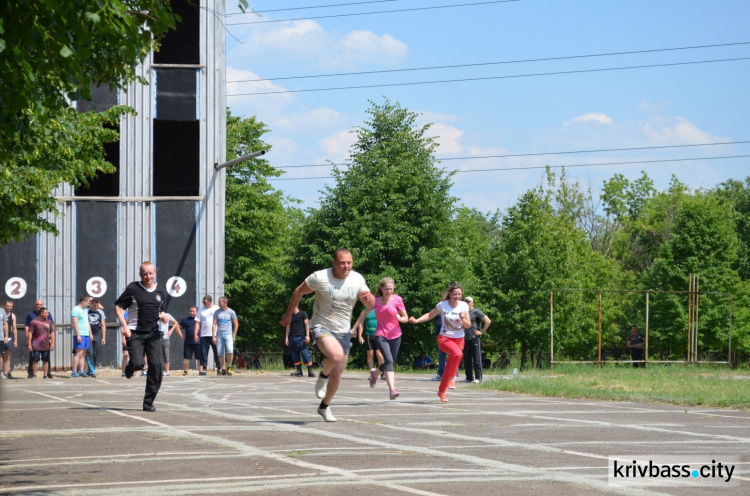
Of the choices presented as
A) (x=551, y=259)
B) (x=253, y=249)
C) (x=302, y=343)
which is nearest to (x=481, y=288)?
(x=551, y=259)

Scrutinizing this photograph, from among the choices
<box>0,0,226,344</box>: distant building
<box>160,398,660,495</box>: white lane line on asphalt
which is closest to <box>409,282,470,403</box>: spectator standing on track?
<box>160,398,660,495</box>: white lane line on asphalt

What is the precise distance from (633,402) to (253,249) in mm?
43624

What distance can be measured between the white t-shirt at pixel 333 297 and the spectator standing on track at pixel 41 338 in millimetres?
15475

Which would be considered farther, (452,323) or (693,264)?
(693,264)

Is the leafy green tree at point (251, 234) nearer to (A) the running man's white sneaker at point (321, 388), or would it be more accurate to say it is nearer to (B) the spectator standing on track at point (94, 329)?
(B) the spectator standing on track at point (94, 329)

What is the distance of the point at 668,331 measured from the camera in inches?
1934

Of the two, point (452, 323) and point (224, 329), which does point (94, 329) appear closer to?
point (224, 329)

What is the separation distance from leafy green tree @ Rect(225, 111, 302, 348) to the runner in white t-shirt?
144 ft

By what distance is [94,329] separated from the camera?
26.2m

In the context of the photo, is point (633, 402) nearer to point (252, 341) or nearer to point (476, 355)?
point (476, 355)

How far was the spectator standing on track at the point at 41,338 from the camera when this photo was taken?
2542cm

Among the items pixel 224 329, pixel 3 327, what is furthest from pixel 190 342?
pixel 3 327

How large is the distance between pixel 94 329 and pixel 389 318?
11.9 m

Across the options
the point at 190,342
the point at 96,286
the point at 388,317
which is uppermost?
the point at 96,286
